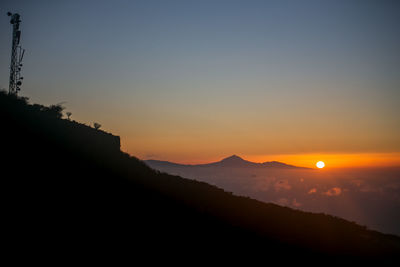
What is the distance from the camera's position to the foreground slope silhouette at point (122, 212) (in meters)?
16.3

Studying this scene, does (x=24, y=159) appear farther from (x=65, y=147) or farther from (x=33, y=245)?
(x=33, y=245)

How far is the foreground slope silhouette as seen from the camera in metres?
16.3

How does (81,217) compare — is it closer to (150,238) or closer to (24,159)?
(150,238)

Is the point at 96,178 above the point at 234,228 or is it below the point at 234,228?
above

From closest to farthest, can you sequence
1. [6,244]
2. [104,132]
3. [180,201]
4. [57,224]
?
[6,244], [57,224], [180,201], [104,132]

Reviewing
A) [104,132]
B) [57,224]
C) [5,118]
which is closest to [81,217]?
[57,224]

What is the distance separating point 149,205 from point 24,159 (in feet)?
29.2

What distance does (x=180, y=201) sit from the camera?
88.8 ft

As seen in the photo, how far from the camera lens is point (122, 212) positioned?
19.6 m

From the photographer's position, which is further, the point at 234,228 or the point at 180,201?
the point at 180,201

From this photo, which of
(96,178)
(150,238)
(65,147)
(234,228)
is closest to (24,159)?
(96,178)

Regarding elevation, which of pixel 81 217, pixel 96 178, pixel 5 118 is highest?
pixel 5 118

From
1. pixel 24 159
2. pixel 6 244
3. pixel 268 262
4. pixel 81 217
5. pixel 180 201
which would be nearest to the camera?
pixel 6 244

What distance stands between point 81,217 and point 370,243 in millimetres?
23754
